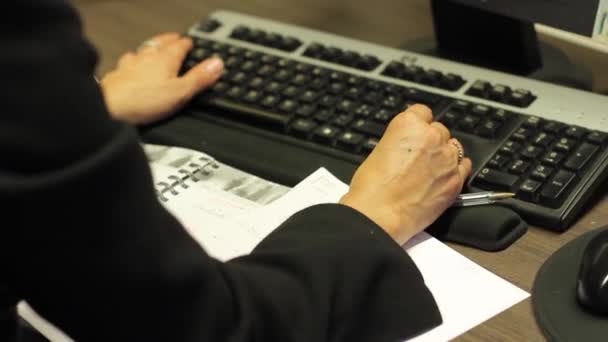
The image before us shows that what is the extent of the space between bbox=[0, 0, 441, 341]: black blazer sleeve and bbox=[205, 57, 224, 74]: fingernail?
1.29 feet

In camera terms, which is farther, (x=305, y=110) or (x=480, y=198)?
(x=305, y=110)

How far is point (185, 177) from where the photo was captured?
0.81m

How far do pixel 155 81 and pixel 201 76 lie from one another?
0.05 m

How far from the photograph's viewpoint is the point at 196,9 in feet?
3.96

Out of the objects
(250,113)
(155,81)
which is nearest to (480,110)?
(250,113)

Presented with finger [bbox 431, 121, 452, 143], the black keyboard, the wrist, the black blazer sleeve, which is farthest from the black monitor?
the black blazer sleeve

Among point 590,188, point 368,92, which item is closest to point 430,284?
point 590,188

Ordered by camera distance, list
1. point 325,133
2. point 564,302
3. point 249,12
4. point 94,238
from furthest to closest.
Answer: point 249,12 → point 325,133 → point 564,302 → point 94,238

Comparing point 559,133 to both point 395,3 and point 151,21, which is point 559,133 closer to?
point 395,3

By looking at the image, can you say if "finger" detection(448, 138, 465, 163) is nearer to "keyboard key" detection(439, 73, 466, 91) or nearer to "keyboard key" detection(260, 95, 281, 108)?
"keyboard key" detection(439, 73, 466, 91)

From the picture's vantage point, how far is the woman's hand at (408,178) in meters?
0.69

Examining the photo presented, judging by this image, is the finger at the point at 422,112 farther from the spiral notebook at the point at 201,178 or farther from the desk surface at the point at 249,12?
the desk surface at the point at 249,12

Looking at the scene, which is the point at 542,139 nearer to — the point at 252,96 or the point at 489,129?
the point at 489,129

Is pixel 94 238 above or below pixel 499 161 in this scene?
above
